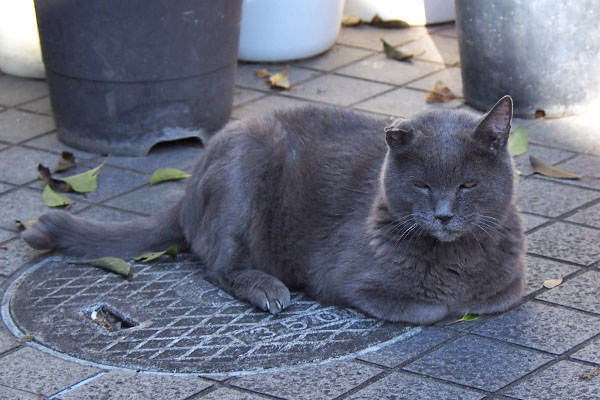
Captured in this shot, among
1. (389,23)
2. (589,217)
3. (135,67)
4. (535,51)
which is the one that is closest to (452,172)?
(589,217)

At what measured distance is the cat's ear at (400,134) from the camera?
330cm

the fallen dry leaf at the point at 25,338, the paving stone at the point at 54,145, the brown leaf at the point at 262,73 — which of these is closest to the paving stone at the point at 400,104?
the brown leaf at the point at 262,73

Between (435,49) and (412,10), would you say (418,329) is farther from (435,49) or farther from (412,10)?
(412,10)

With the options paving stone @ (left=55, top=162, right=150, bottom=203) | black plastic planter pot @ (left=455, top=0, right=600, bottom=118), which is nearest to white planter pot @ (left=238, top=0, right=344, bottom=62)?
black plastic planter pot @ (left=455, top=0, right=600, bottom=118)

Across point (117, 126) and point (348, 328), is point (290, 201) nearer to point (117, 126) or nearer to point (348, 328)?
point (348, 328)

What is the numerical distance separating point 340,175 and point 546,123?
1.97 meters

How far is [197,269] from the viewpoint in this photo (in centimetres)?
400

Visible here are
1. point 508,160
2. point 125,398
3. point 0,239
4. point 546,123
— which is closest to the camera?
point 125,398

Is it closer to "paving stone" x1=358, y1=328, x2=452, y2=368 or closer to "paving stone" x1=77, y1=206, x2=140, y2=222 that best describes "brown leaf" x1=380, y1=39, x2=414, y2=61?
"paving stone" x1=77, y1=206, x2=140, y2=222

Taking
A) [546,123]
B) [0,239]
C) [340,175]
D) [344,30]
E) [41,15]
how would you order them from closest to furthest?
[340,175], [0,239], [41,15], [546,123], [344,30]

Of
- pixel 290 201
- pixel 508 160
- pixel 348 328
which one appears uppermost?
pixel 508 160

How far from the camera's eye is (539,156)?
4.93 metres

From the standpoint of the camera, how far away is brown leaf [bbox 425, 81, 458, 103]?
18.5ft

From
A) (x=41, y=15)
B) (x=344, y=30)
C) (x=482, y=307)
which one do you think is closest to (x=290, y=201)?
(x=482, y=307)
